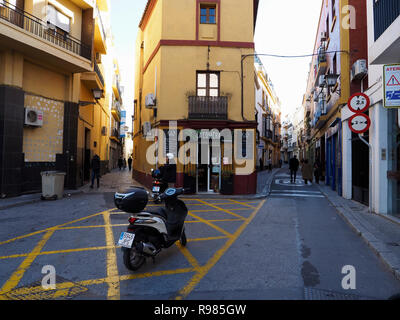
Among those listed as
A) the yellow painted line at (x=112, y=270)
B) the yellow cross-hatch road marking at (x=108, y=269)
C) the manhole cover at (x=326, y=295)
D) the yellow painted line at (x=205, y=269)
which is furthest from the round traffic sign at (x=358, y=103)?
the yellow painted line at (x=112, y=270)

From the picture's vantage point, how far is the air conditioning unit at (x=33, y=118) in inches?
455

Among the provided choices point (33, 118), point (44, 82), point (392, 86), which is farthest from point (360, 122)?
point (44, 82)

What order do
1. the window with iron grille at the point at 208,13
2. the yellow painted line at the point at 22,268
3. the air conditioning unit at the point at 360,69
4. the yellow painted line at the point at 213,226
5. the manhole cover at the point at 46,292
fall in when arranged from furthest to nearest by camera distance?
the window with iron grille at the point at 208,13, the air conditioning unit at the point at 360,69, the yellow painted line at the point at 213,226, the yellow painted line at the point at 22,268, the manhole cover at the point at 46,292

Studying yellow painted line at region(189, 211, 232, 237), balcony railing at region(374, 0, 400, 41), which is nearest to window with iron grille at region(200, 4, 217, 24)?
balcony railing at region(374, 0, 400, 41)

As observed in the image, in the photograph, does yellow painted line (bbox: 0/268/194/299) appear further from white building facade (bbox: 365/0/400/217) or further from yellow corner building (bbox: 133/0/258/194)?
yellow corner building (bbox: 133/0/258/194)

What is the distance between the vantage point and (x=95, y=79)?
15883mm

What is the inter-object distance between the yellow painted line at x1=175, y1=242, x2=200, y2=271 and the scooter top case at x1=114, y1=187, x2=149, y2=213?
1.18 m

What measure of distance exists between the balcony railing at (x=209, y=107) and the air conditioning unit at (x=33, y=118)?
649cm

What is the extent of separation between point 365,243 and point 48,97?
13.1 m

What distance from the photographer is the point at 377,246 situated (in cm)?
503

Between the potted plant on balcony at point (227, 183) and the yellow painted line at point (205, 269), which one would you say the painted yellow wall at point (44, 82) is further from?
the yellow painted line at point (205, 269)

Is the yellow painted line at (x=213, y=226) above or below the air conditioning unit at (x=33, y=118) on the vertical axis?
below
